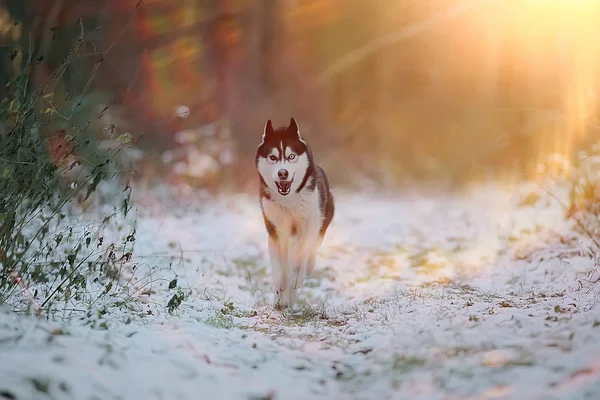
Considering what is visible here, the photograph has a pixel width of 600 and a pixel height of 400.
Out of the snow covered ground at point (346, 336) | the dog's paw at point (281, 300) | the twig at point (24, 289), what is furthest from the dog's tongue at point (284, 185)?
the twig at point (24, 289)

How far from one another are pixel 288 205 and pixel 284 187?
224 mm

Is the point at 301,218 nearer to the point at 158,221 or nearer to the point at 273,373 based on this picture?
the point at 273,373

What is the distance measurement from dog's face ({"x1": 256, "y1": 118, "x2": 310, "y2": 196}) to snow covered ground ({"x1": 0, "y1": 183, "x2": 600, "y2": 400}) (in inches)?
45.0

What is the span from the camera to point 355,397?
122 inches

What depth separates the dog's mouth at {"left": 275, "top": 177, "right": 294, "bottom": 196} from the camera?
5.40m

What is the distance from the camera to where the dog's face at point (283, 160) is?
5.40 metres

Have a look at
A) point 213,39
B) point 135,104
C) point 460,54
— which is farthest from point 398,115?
point 135,104

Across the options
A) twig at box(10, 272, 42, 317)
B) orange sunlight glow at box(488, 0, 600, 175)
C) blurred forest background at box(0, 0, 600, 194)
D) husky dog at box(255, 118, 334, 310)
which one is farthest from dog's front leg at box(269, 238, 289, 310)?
blurred forest background at box(0, 0, 600, 194)

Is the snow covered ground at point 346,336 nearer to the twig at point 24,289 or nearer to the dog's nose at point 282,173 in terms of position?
the twig at point 24,289

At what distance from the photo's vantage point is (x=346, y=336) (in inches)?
161

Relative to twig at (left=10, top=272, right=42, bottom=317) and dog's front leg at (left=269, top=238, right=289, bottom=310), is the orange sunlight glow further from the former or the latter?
twig at (left=10, top=272, right=42, bottom=317)

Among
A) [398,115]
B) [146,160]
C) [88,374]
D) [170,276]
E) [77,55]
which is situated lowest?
[88,374]

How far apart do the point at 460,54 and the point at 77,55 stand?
15.2 m

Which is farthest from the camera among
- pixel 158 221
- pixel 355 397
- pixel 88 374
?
pixel 158 221
